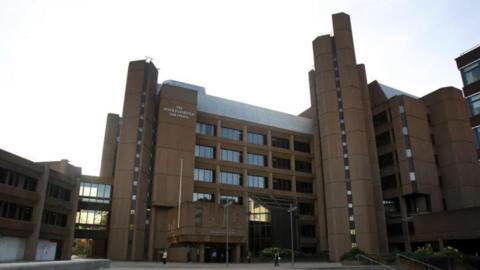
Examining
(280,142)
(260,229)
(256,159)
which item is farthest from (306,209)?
(260,229)

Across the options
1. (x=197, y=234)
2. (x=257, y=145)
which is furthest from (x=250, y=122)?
(x=197, y=234)

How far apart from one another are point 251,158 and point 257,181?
15.3 feet

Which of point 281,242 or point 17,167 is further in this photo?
point 281,242

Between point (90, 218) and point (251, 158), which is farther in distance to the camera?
point (251, 158)

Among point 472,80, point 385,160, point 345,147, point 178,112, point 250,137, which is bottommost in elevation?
point 472,80

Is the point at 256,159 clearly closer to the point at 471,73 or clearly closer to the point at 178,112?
the point at 178,112

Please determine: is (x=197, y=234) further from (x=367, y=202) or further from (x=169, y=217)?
(x=367, y=202)

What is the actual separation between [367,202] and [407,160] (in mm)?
12226

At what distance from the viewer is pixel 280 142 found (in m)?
80.9

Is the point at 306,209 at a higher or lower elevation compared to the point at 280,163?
lower

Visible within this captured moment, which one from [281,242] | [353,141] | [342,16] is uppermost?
[342,16]

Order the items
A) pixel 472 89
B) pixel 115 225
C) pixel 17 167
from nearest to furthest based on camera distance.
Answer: pixel 472 89, pixel 17 167, pixel 115 225

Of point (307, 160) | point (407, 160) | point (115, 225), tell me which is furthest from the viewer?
point (307, 160)

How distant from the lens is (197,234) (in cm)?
5181
